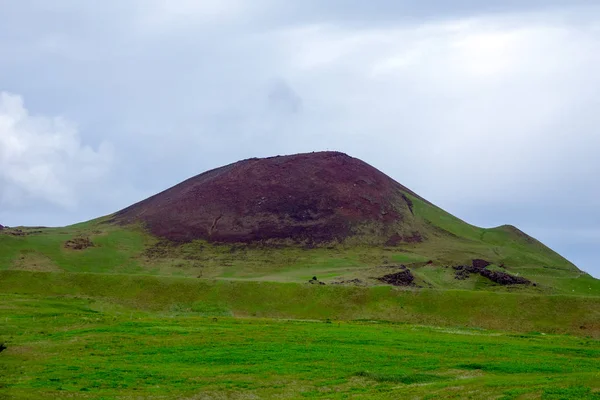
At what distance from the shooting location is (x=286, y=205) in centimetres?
11462

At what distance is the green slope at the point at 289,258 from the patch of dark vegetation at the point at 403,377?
137 ft

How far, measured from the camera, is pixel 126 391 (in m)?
28.1

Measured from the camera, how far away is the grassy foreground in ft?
91.1

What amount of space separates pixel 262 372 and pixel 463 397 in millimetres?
11099

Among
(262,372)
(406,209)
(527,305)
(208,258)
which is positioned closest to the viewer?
(262,372)

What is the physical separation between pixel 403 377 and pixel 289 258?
220ft

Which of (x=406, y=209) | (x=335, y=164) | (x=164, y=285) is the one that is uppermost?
(x=335, y=164)

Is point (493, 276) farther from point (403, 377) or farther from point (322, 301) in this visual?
point (403, 377)

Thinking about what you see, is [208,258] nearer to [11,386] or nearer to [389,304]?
[389,304]

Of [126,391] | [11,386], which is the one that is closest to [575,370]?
[126,391]

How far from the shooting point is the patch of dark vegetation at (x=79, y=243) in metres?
Result: 96.0

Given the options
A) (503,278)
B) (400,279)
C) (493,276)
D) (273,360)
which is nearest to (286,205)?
(400,279)

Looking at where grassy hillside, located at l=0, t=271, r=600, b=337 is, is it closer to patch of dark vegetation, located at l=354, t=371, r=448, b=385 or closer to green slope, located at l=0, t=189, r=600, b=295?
green slope, located at l=0, t=189, r=600, b=295

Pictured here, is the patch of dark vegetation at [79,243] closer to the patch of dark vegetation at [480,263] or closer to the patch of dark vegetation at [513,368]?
the patch of dark vegetation at [480,263]
